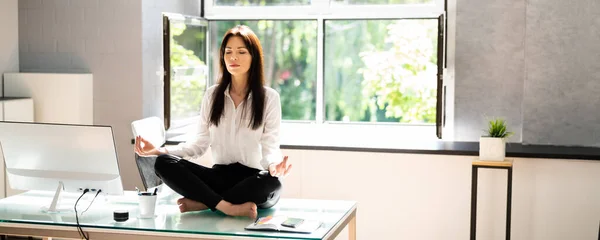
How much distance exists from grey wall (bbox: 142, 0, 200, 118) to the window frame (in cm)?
53

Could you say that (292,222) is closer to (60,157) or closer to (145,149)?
(145,149)

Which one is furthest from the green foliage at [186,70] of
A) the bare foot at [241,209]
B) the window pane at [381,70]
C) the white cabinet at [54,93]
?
the bare foot at [241,209]

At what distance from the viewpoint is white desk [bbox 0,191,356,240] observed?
3160 mm

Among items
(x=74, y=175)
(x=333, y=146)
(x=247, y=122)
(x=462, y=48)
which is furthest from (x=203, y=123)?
(x=462, y=48)

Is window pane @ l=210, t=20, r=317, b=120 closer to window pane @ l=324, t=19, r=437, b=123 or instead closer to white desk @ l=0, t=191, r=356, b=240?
window pane @ l=324, t=19, r=437, b=123

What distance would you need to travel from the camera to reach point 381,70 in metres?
5.72

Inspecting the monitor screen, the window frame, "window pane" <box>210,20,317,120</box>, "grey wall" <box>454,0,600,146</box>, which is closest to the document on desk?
the monitor screen

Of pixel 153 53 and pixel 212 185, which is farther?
pixel 153 53

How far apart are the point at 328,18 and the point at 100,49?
1.54 metres

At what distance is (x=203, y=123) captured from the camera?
13.2ft

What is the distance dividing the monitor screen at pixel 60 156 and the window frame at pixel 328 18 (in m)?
2.08

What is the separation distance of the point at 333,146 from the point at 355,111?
875mm

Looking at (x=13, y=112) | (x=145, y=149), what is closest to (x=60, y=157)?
(x=145, y=149)

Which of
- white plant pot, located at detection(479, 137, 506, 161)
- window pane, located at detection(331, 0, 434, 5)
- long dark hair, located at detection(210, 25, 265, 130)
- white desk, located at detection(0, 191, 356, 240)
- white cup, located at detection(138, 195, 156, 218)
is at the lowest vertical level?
white desk, located at detection(0, 191, 356, 240)
